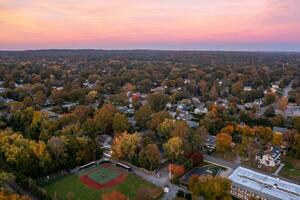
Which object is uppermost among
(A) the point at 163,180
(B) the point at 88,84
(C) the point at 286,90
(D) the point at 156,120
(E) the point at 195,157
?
(D) the point at 156,120

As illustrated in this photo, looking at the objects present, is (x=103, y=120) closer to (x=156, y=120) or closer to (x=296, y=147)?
(x=156, y=120)

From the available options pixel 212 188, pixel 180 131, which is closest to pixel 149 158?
pixel 180 131

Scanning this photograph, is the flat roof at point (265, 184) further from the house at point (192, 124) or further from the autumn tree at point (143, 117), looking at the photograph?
the autumn tree at point (143, 117)

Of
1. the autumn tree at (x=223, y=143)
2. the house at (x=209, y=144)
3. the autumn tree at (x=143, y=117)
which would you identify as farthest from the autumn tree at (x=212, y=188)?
the autumn tree at (x=143, y=117)

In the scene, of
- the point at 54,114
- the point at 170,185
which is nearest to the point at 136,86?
the point at 54,114

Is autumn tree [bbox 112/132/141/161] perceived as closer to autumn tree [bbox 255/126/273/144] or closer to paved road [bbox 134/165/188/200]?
paved road [bbox 134/165/188/200]

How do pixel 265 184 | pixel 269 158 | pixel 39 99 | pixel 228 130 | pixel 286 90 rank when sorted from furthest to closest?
pixel 286 90 < pixel 39 99 < pixel 228 130 < pixel 269 158 < pixel 265 184

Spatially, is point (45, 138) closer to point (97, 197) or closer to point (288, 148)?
point (97, 197)
